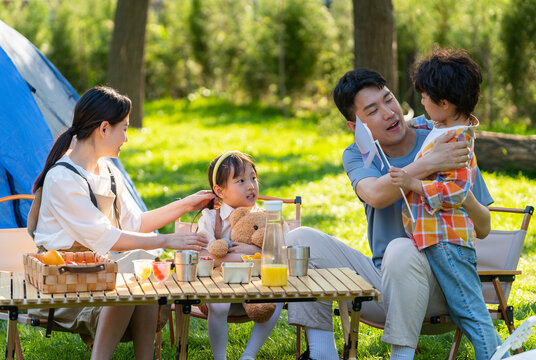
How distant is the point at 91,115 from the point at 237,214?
0.76 m

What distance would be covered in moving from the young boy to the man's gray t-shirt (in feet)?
0.82

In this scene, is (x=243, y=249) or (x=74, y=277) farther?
(x=243, y=249)

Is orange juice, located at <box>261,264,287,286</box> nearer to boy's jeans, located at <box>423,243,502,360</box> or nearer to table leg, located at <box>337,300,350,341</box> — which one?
table leg, located at <box>337,300,350,341</box>

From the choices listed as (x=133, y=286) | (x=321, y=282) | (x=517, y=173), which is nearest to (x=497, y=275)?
(x=321, y=282)

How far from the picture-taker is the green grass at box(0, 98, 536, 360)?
3924mm

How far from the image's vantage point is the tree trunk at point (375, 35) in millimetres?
7906

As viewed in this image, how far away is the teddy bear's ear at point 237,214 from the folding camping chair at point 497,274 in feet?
2.27

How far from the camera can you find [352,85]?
3445 millimetres

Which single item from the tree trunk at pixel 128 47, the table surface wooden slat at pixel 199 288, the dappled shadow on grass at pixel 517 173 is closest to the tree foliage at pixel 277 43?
the dappled shadow on grass at pixel 517 173

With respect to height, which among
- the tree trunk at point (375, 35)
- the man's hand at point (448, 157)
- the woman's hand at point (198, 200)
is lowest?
the woman's hand at point (198, 200)

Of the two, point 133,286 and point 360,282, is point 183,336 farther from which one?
point 360,282

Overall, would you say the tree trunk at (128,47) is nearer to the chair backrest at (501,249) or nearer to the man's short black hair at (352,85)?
the man's short black hair at (352,85)

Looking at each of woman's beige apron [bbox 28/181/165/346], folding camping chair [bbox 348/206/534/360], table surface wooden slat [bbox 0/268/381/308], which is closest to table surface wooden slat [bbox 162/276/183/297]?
table surface wooden slat [bbox 0/268/381/308]

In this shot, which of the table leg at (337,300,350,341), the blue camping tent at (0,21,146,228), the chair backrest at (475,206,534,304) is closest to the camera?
the table leg at (337,300,350,341)
